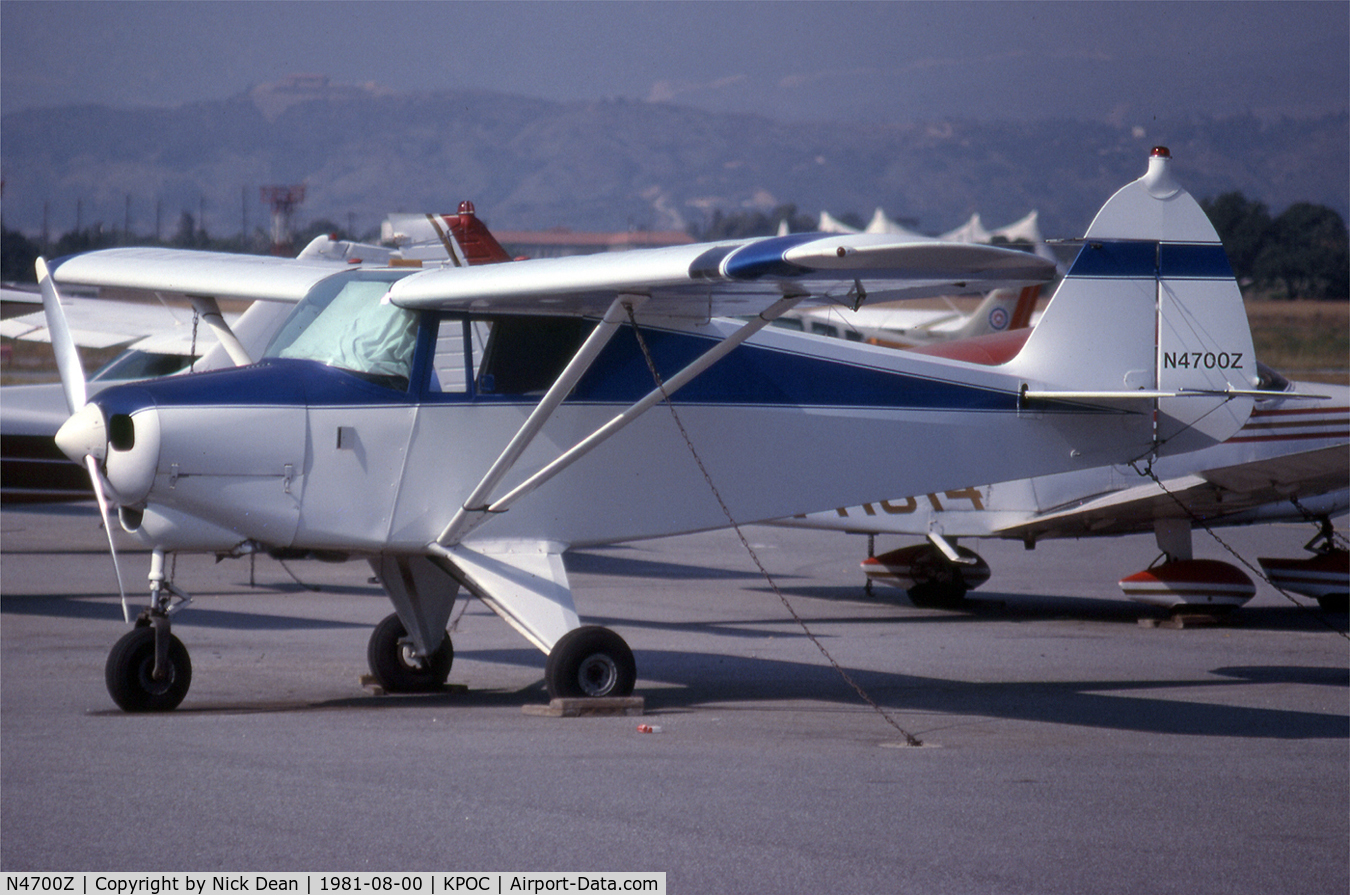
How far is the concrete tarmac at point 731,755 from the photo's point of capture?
5074 millimetres

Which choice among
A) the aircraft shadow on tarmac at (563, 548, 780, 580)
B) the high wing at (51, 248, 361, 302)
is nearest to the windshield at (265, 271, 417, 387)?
the high wing at (51, 248, 361, 302)

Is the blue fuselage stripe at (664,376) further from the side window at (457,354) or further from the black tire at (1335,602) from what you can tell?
the black tire at (1335,602)

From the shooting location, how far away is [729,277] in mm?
6750

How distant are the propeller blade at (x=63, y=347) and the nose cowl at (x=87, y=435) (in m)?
1.19

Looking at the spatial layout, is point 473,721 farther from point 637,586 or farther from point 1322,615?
point 1322,615

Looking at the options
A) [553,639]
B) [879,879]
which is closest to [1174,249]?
[553,639]

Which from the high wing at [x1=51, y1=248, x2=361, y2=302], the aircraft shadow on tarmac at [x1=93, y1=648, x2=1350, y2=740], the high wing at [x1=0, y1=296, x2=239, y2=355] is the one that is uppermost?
the high wing at [x1=0, y1=296, x2=239, y2=355]

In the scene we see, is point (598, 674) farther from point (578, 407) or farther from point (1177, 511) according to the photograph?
point (1177, 511)

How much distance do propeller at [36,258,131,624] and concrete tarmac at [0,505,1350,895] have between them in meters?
1.18

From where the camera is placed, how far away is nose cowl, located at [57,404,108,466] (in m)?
7.28

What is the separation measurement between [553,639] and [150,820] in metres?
2.97
